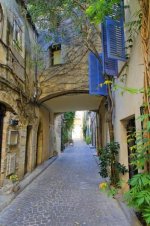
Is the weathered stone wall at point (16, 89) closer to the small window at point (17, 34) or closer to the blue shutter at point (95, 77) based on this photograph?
the small window at point (17, 34)

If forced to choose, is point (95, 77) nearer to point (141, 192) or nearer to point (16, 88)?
point (16, 88)

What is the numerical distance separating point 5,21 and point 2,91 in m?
2.46

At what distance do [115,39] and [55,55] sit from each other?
6.28m

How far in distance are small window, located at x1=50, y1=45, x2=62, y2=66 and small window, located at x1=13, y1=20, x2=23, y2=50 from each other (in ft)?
7.87

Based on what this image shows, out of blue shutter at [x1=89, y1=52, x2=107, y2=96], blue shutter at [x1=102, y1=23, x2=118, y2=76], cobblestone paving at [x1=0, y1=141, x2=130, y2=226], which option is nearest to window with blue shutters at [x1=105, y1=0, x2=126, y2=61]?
blue shutter at [x1=102, y1=23, x2=118, y2=76]

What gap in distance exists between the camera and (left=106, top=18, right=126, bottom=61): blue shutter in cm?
452

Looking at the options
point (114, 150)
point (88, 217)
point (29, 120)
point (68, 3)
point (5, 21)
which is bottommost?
point (88, 217)

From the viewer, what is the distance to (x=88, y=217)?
4250 millimetres

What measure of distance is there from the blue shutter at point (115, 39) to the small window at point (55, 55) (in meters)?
5.65

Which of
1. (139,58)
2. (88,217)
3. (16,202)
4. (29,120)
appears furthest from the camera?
(29,120)

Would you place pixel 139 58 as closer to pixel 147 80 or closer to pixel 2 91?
pixel 147 80

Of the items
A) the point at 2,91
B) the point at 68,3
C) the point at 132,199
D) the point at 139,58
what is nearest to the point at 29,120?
the point at 2,91

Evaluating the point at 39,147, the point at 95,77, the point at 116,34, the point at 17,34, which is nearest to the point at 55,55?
the point at 17,34

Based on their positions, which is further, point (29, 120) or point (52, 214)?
point (29, 120)
